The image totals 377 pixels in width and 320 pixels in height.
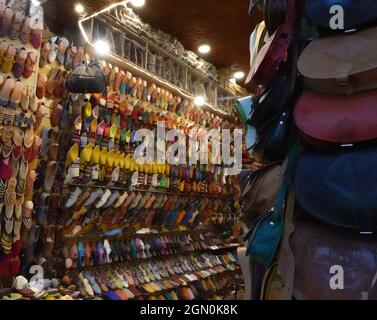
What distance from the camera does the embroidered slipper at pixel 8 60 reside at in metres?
2.43

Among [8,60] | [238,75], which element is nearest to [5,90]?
[8,60]

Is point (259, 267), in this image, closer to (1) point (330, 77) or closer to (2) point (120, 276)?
(1) point (330, 77)

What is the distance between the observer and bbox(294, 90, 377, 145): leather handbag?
80cm

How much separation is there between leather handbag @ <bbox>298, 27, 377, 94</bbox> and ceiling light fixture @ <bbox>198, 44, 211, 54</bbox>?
4120mm

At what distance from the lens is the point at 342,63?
86cm

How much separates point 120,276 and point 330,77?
122 inches

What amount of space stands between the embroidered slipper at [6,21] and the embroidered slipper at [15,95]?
0.33 meters

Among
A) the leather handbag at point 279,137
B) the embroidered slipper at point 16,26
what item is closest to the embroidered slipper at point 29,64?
the embroidered slipper at point 16,26

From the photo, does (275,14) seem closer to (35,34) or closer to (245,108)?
(245,108)

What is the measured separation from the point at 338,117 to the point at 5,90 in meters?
2.23

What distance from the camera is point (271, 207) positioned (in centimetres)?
95

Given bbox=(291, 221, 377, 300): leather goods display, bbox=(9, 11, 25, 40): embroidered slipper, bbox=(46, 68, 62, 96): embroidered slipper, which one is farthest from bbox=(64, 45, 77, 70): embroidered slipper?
bbox=(291, 221, 377, 300): leather goods display

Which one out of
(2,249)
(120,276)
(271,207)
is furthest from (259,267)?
(120,276)

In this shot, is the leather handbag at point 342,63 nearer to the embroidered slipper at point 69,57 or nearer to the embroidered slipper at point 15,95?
the embroidered slipper at point 15,95
